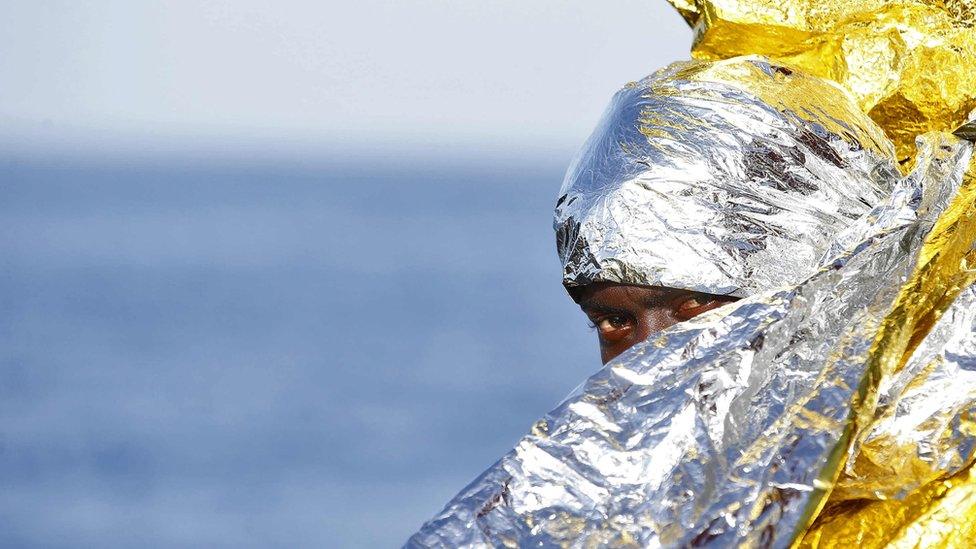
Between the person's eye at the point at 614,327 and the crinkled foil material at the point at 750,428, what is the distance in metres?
0.24

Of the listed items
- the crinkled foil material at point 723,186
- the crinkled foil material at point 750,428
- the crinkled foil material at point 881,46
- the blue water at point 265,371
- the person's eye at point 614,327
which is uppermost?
the blue water at point 265,371

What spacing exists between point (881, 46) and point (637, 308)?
453mm

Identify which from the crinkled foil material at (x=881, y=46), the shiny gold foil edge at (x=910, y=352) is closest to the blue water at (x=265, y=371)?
the crinkled foil material at (x=881, y=46)

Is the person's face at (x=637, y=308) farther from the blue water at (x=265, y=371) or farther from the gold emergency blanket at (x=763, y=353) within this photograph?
the blue water at (x=265, y=371)

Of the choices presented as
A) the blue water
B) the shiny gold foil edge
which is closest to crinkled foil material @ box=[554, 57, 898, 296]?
the shiny gold foil edge

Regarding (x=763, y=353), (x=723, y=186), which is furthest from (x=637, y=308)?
(x=763, y=353)

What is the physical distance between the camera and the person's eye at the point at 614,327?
1.43 m

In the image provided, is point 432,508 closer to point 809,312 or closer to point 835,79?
point 835,79

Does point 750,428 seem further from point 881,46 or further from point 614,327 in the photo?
point 881,46

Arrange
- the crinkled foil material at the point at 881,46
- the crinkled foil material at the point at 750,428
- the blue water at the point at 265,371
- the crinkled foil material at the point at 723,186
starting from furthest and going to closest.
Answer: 1. the blue water at the point at 265,371
2. the crinkled foil material at the point at 881,46
3. the crinkled foil material at the point at 723,186
4. the crinkled foil material at the point at 750,428

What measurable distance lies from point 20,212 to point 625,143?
21.1 metres

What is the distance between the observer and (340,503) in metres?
6.79

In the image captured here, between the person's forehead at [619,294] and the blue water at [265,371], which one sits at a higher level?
the blue water at [265,371]

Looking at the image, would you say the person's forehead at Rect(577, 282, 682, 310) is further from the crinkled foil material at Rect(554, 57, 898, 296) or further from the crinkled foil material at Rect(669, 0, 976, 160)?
the crinkled foil material at Rect(669, 0, 976, 160)
